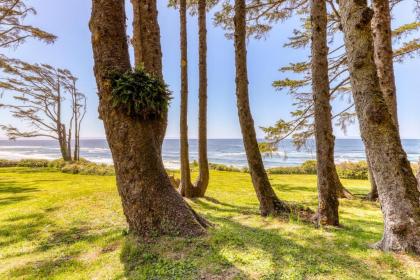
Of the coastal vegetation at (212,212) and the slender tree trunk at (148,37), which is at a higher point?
the slender tree trunk at (148,37)

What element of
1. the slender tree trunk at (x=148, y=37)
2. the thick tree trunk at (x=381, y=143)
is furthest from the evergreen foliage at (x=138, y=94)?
the thick tree trunk at (x=381, y=143)

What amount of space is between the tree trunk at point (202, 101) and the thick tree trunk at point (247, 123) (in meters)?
2.31

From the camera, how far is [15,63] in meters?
15.2

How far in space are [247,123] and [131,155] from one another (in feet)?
8.44

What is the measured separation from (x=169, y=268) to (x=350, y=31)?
11.3 ft

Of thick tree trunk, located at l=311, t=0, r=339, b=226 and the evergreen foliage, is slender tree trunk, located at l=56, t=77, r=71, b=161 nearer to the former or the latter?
the evergreen foliage

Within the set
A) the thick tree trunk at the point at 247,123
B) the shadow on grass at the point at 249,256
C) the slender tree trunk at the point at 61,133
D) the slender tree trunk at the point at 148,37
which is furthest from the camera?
the slender tree trunk at the point at 61,133

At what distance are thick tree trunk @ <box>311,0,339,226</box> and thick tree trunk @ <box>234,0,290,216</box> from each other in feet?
3.10

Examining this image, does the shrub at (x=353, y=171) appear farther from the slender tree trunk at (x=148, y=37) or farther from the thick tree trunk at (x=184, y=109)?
the slender tree trunk at (x=148, y=37)

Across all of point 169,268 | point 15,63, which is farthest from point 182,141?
Result: point 15,63

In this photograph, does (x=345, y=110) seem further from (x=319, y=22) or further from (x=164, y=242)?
(x=164, y=242)

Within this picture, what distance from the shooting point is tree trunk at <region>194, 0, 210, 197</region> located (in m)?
7.23

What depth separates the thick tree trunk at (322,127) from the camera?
13.9ft

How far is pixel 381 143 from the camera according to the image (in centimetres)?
289
